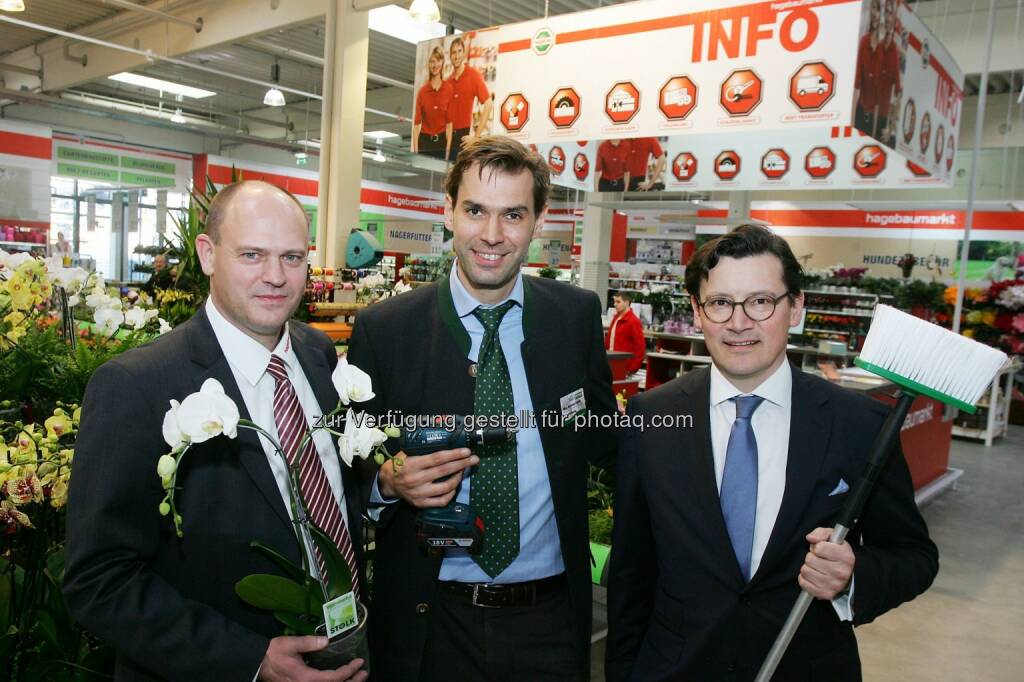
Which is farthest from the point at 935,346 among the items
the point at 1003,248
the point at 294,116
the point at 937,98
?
the point at 294,116

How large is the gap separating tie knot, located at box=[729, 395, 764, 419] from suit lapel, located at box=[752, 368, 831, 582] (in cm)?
8

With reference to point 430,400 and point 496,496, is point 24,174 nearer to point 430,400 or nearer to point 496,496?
point 430,400

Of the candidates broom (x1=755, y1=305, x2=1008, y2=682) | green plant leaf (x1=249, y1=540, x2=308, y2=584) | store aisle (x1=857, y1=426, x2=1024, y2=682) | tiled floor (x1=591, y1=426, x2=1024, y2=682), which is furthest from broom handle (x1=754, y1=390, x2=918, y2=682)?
store aisle (x1=857, y1=426, x2=1024, y2=682)

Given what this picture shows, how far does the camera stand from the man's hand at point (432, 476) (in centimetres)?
147

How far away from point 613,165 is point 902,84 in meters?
4.54

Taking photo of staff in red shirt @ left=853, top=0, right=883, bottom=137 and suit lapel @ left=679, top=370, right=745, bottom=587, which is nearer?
suit lapel @ left=679, top=370, right=745, bottom=587

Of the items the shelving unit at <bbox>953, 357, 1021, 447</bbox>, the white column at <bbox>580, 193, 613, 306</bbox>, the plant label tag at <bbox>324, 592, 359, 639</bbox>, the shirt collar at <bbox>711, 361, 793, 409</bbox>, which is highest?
the white column at <bbox>580, 193, 613, 306</bbox>

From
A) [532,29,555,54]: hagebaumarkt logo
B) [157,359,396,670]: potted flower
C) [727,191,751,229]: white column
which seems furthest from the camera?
[727,191,751,229]: white column

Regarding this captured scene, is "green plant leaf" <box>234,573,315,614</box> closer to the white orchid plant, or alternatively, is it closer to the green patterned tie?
the white orchid plant

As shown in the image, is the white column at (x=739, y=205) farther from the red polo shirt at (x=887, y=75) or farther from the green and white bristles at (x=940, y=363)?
the green and white bristles at (x=940, y=363)

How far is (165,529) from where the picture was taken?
1403mm

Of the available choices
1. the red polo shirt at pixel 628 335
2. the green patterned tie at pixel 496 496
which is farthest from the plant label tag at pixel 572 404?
the red polo shirt at pixel 628 335

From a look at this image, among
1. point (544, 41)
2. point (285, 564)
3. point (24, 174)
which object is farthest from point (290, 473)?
point (24, 174)

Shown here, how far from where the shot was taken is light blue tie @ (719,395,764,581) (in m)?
1.52
